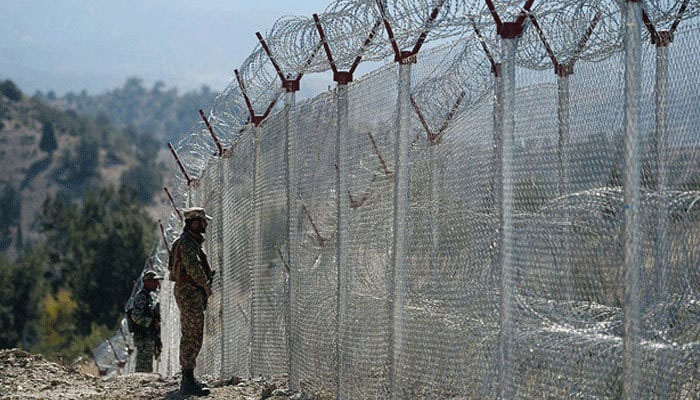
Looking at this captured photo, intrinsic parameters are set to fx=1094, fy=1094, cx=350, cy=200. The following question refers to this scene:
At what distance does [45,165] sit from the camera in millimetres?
102438

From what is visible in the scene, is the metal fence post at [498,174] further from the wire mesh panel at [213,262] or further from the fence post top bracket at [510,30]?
the wire mesh panel at [213,262]

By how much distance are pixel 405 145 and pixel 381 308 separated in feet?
3.06

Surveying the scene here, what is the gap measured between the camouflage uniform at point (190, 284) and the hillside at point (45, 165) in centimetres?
8038

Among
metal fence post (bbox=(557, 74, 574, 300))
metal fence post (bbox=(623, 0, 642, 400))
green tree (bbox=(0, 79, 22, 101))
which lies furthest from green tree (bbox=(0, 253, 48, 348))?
green tree (bbox=(0, 79, 22, 101))

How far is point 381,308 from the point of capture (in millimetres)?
5945

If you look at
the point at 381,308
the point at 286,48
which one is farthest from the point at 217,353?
the point at 381,308

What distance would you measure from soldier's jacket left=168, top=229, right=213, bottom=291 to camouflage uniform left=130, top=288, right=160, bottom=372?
404cm

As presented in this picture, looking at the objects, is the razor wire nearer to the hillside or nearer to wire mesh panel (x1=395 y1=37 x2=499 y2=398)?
wire mesh panel (x1=395 y1=37 x2=499 y2=398)

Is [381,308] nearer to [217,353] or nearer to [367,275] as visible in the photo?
[367,275]

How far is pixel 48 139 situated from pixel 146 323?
9792 centimetres

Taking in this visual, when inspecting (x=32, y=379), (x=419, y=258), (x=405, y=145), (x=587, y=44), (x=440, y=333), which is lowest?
(x=32, y=379)

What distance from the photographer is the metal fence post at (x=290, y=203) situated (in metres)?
7.27

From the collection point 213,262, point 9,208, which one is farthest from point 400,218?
point 9,208

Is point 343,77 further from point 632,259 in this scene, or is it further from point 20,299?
point 20,299
